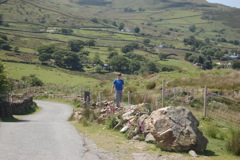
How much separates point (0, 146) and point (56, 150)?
200 cm

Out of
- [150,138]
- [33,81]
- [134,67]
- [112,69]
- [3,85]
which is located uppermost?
[3,85]

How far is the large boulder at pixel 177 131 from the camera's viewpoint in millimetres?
11812

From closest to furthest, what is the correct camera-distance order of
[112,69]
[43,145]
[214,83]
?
[43,145] < [214,83] < [112,69]

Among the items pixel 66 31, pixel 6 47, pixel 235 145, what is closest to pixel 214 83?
pixel 235 145

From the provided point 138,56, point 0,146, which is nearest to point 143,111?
point 0,146

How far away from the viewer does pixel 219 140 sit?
46.4ft

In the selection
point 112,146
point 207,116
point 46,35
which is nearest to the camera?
point 112,146

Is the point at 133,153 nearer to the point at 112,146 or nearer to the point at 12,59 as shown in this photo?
the point at 112,146

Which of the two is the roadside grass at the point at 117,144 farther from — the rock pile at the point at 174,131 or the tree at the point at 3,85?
the tree at the point at 3,85

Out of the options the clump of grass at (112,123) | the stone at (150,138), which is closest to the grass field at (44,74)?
the clump of grass at (112,123)

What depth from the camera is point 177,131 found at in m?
12.0

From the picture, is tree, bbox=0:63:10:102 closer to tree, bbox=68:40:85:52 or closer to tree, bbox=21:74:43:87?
tree, bbox=21:74:43:87

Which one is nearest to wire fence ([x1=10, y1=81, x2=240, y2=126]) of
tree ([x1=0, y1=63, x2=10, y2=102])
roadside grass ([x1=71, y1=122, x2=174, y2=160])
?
roadside grass ([x1=71, y1=122, x2=174, y2=160])

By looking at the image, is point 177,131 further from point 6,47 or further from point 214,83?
point 6,47
